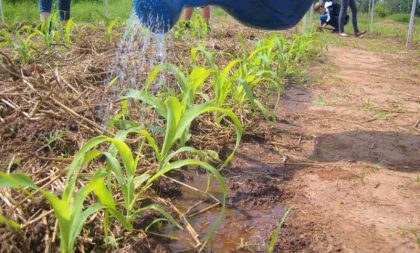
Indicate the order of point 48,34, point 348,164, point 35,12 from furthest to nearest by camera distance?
point 35,12
point 48,34
point 348,164

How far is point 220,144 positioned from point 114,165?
69 cm

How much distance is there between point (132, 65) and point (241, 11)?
915mm

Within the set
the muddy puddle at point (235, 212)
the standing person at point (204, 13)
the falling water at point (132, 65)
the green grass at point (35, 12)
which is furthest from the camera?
the green grass at point (35, 12)

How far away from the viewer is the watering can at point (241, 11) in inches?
59.7

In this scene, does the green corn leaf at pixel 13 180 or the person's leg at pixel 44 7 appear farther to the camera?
the person's leg at pixel 44 7

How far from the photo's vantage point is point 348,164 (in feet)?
5.08

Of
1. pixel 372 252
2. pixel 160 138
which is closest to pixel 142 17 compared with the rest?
pixel 160 138

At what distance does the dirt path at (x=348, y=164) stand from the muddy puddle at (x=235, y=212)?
59 mm

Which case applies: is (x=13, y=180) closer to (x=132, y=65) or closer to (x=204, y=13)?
(x=132, y=65)

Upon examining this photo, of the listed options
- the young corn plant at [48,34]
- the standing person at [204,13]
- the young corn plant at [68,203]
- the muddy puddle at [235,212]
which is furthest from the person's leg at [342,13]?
the young corn plant at [68,203]

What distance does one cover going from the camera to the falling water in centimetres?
183

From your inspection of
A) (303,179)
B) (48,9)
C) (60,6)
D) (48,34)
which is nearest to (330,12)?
(60,6)

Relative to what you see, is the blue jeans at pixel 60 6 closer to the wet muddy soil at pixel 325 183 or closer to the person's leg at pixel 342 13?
the wet muddy soil at pixel 325 183

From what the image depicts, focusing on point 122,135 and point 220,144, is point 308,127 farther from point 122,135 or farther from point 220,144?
point 122,135
